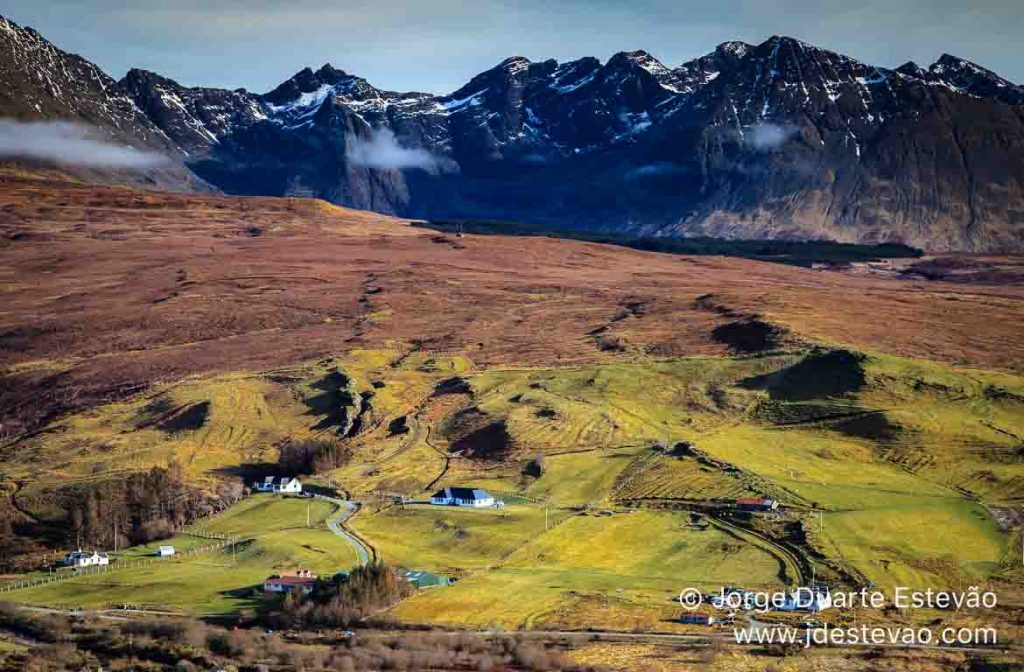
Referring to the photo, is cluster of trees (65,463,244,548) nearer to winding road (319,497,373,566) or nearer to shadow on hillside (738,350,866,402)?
winding road (319,497,373,566)

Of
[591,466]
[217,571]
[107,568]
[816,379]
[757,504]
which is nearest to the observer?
[217,571]

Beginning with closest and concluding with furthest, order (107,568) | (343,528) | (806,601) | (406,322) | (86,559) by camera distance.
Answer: (806,601) < (107,568) < (86,559) < (343,528) < (406,322)

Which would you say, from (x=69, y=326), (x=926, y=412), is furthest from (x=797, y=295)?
(x=69, y=326)

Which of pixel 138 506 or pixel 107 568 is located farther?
pixel 138 506

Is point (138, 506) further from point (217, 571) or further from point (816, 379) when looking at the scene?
point (816, 379)

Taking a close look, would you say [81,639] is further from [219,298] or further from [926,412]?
[219,298]

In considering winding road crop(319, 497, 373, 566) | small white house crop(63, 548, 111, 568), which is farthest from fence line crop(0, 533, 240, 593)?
winding road crop(319, 497, 373, 566)

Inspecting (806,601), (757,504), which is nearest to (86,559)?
(757,504)
